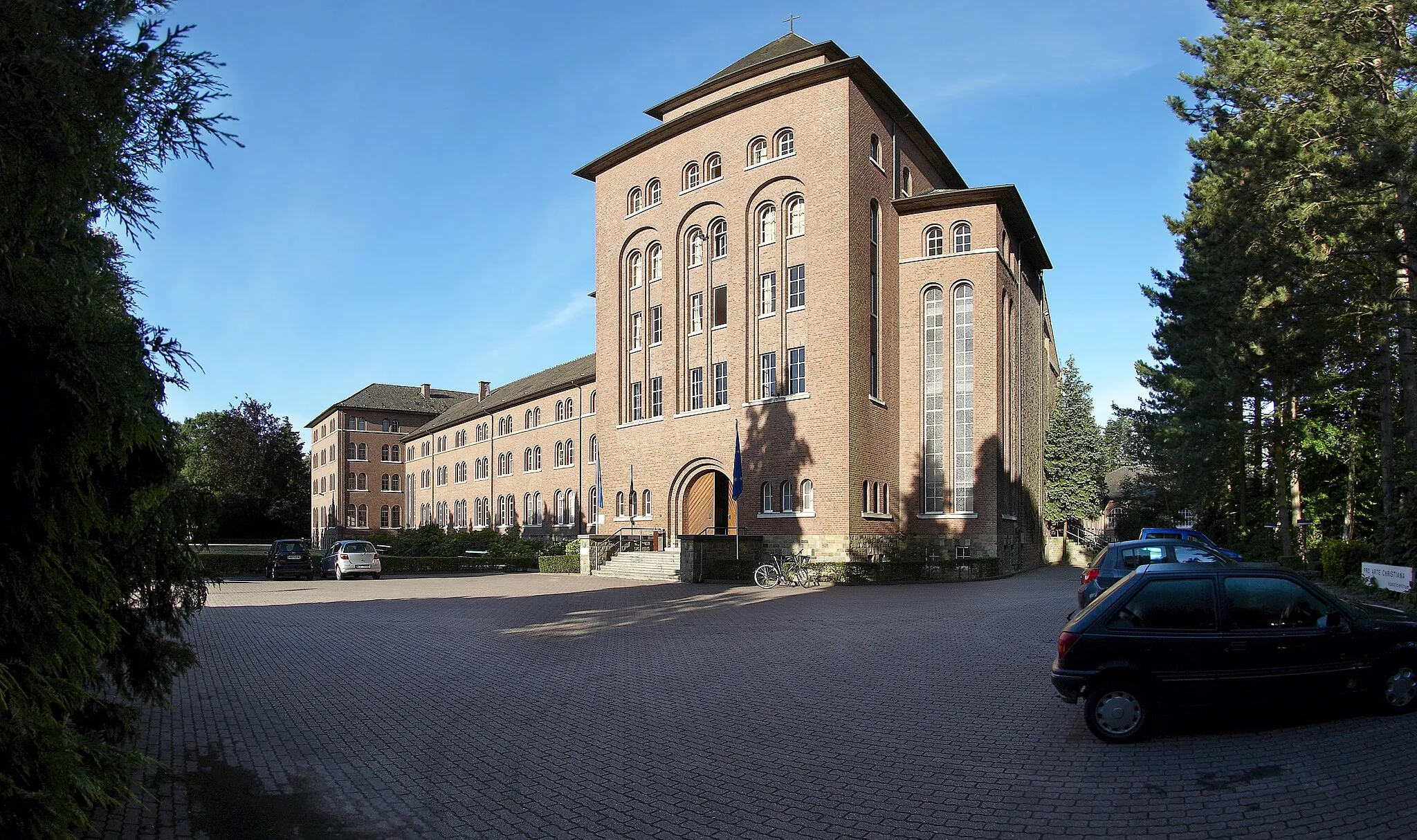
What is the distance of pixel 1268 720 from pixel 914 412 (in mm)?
28878

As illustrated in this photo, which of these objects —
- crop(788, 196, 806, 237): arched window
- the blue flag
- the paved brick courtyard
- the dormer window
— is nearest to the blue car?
the paved brick courtyard

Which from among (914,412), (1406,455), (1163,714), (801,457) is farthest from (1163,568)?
(914,412)

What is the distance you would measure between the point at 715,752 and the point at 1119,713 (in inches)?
139

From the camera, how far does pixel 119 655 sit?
6754mm

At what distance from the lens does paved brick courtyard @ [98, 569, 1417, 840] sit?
19.2 feet

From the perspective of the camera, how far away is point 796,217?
34.3m

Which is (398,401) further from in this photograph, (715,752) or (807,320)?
(715,752)

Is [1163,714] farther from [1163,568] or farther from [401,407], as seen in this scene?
[401,407]

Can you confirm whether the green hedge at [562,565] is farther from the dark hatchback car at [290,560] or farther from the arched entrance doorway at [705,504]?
the dark hatchback car at [290,560]

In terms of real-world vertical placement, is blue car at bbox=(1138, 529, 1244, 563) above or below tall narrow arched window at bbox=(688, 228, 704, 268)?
below

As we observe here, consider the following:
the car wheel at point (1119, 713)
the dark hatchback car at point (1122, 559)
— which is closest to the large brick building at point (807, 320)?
the dark hatchback car at point (1122, 559)

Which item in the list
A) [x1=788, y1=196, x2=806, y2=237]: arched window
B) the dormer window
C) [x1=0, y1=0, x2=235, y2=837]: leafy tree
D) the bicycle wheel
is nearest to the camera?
[x1=0, y1=0, x2=235, y2=837]: leafy tree

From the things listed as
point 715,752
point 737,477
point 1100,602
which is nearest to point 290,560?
point 737,477

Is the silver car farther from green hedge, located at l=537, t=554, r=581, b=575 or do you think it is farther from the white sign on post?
the white sign on post
